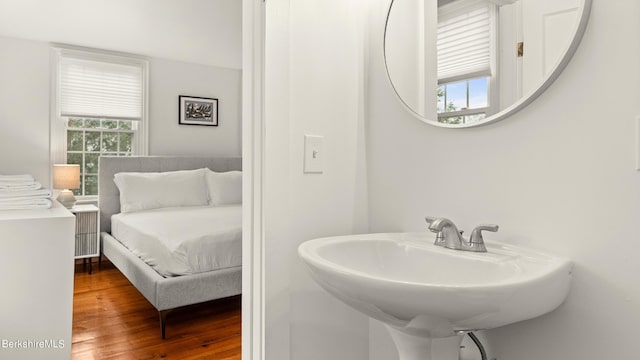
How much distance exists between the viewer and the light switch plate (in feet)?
4.21

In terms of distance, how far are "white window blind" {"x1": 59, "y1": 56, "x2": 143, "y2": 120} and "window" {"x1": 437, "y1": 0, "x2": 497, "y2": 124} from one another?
427 centimetres

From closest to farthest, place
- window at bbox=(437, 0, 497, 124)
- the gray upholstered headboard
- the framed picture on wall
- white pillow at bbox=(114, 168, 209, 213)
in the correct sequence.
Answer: window at bbox=(437, 0, 497, 124)
white pillow at bbox=(114, 168, 209, 213)
the gray upholstered headboard
the framed picture on wall

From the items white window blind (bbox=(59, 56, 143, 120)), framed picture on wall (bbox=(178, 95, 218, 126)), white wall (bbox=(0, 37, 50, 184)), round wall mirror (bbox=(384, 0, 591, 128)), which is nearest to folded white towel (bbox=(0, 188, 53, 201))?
round wall mirror (bbox=(384, 0, 591, 128))

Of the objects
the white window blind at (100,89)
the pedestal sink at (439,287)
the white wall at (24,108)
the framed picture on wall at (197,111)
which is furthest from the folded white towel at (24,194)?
the framed picture on wall at (197,111)

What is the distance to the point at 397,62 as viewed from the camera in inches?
51.7

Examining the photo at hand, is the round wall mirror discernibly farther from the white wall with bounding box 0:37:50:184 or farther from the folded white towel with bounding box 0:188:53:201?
the white wall with bounding box 0:37:50:184

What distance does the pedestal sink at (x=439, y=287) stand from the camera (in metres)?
0.71

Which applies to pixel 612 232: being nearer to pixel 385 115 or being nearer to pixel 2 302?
pixel 385 115

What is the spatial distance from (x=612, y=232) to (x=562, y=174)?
0.16m

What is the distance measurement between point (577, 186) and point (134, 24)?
3.98 meters

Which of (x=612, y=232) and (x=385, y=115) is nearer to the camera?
(x=612, y=232)

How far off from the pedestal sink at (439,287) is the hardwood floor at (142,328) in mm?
1578

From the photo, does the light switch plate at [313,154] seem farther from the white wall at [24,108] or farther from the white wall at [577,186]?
the white wall at [24,108]

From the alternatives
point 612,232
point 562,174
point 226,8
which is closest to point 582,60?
point 562,174
